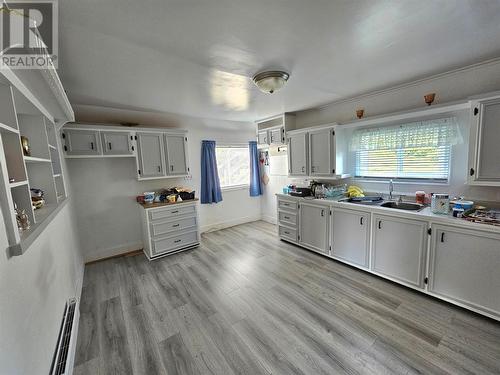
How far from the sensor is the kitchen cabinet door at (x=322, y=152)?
3223 millimetres

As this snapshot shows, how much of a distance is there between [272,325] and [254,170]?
11.6 ft

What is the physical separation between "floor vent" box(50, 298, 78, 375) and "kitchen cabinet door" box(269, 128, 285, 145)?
11.8ft

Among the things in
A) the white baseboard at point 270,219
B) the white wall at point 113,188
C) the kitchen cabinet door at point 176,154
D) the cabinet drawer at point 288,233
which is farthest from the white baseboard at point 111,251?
the white baseboard at point 270,219

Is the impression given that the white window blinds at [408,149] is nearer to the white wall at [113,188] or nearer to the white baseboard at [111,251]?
the white wall at [113,188]

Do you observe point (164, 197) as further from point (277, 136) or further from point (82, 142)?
point (277, 136)

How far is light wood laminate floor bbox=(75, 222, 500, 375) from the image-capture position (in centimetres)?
158

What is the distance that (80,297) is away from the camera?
246cm

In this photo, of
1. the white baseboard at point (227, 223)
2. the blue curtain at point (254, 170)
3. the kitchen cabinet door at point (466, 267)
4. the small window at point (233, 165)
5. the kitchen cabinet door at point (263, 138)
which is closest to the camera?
the kitchen cabinet door at point (466, 267)

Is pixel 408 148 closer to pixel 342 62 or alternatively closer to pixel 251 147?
pixel 342 62

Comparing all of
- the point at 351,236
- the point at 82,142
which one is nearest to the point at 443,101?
the point at 351,236

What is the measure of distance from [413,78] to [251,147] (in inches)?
126

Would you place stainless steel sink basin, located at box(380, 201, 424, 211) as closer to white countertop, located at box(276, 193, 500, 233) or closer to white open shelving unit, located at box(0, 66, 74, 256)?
white countertop, located at box(276, 193, 500, 233)

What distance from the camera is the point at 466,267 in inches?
77.5

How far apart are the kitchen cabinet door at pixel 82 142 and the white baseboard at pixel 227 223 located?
239 centimetres
